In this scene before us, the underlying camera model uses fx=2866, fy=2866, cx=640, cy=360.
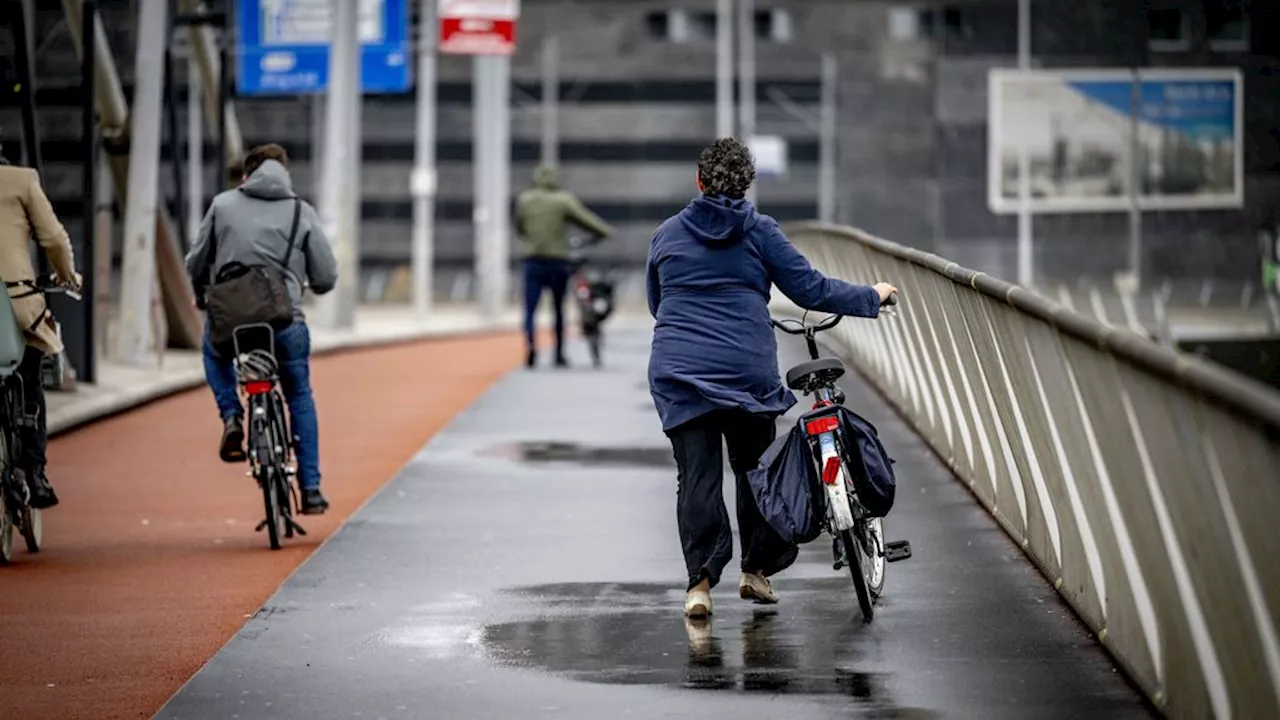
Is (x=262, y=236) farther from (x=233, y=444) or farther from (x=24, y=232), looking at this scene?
(x=24, y=232)

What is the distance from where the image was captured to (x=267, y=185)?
43.4ft

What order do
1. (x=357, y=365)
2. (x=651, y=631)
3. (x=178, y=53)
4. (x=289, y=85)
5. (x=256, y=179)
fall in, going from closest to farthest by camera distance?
(x=651, y=631) < (x=256, y=179) < (x=357, y=365) < (x=289, y=85) < (x=178, y=53)

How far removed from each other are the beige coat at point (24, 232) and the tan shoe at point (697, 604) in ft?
11.8

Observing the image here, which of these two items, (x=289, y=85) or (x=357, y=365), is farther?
(x=289, y=85)

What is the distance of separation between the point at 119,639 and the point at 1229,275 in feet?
199

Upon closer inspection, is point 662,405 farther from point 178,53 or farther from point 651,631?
point 178,53

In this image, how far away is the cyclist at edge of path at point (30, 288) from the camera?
12.4 metres

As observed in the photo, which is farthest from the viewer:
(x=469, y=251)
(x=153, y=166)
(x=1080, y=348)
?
(x=469, y=251)

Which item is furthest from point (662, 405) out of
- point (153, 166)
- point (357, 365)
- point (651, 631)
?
point (357, 365)

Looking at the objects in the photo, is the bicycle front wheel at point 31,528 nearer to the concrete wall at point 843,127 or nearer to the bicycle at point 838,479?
the bicycle at point 838,479

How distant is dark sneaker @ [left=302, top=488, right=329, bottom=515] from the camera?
13.4 metres

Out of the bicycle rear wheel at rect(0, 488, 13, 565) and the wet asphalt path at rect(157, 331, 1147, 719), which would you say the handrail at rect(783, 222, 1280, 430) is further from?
the bicycle rear wheel at rect(0, 488, 13, 565)

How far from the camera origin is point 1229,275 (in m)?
68.7

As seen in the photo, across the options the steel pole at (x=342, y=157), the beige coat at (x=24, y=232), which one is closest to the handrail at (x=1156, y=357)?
the beige coat at (x=24, y=232)
